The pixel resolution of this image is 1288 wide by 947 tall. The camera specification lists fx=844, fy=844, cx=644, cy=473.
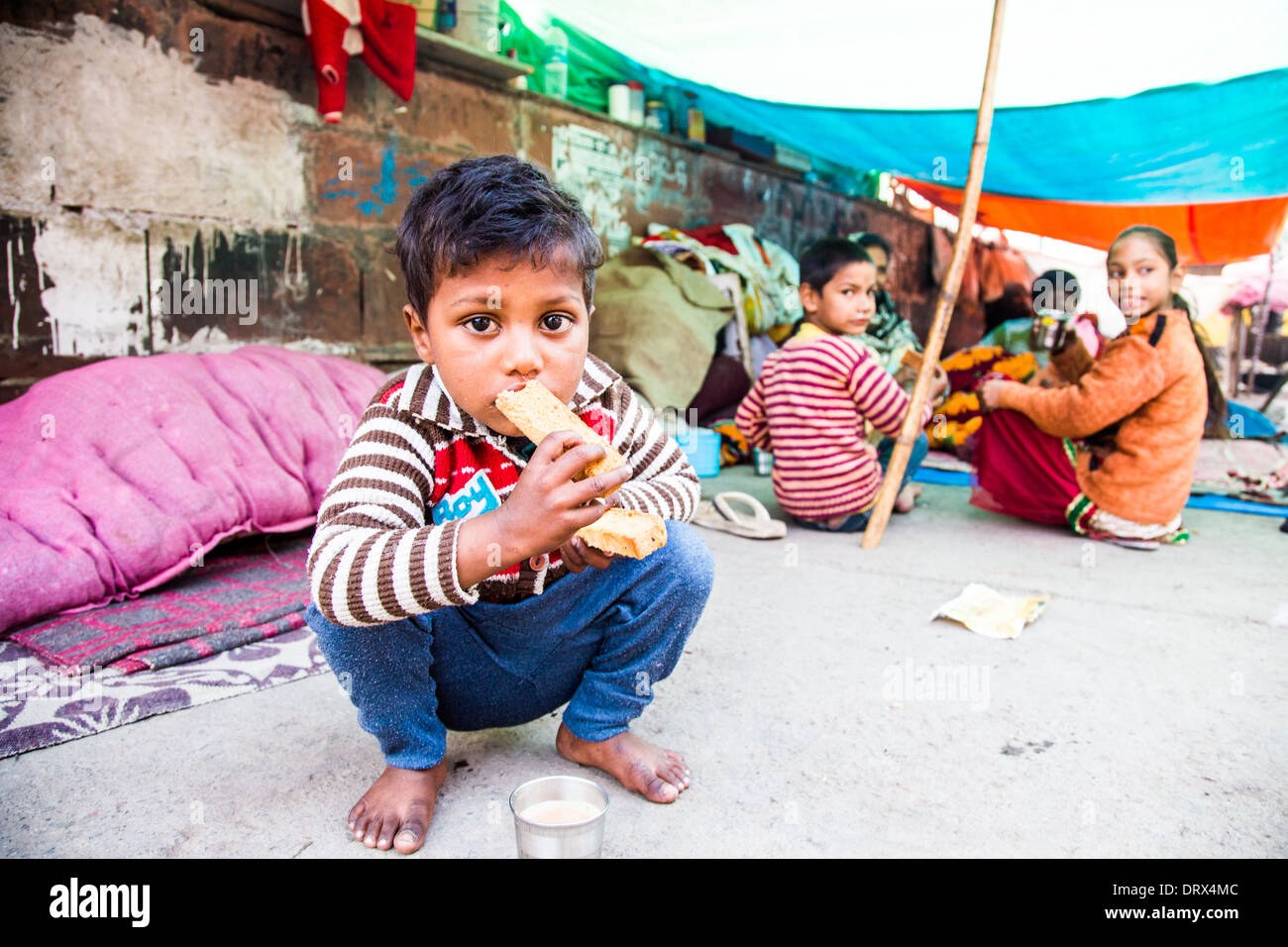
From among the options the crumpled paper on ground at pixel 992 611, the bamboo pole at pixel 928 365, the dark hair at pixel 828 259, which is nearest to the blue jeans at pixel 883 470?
the bamboo pole at pixel 928 365

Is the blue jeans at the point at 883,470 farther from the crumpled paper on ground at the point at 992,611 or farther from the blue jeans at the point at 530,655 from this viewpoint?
the blue jeans at the point at 530,655

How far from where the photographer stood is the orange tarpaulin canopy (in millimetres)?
5508

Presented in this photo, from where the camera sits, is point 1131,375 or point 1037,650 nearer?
point 1037,650

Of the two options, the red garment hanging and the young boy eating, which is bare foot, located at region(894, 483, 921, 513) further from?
the red garment hanging

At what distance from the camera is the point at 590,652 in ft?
4.93

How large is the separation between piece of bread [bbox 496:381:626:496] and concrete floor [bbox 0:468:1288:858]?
0.61 m

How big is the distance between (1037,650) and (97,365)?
9.63 ft

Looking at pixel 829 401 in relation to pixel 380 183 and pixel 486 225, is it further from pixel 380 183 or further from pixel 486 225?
pixel 380 183

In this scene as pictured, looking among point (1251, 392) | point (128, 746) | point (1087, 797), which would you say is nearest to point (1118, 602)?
point (1087, 797)

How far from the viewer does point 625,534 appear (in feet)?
3.72

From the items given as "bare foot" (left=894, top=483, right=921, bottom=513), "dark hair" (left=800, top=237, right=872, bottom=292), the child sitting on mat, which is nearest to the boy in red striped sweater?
"dark hair" (left=800, top=237, right=872, bottom=292)

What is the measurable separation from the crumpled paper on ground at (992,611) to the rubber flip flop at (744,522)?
35.9 inches

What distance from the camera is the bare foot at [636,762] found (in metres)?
1.44

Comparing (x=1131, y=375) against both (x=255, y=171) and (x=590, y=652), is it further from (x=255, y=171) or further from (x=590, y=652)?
(x=255, y=171)
